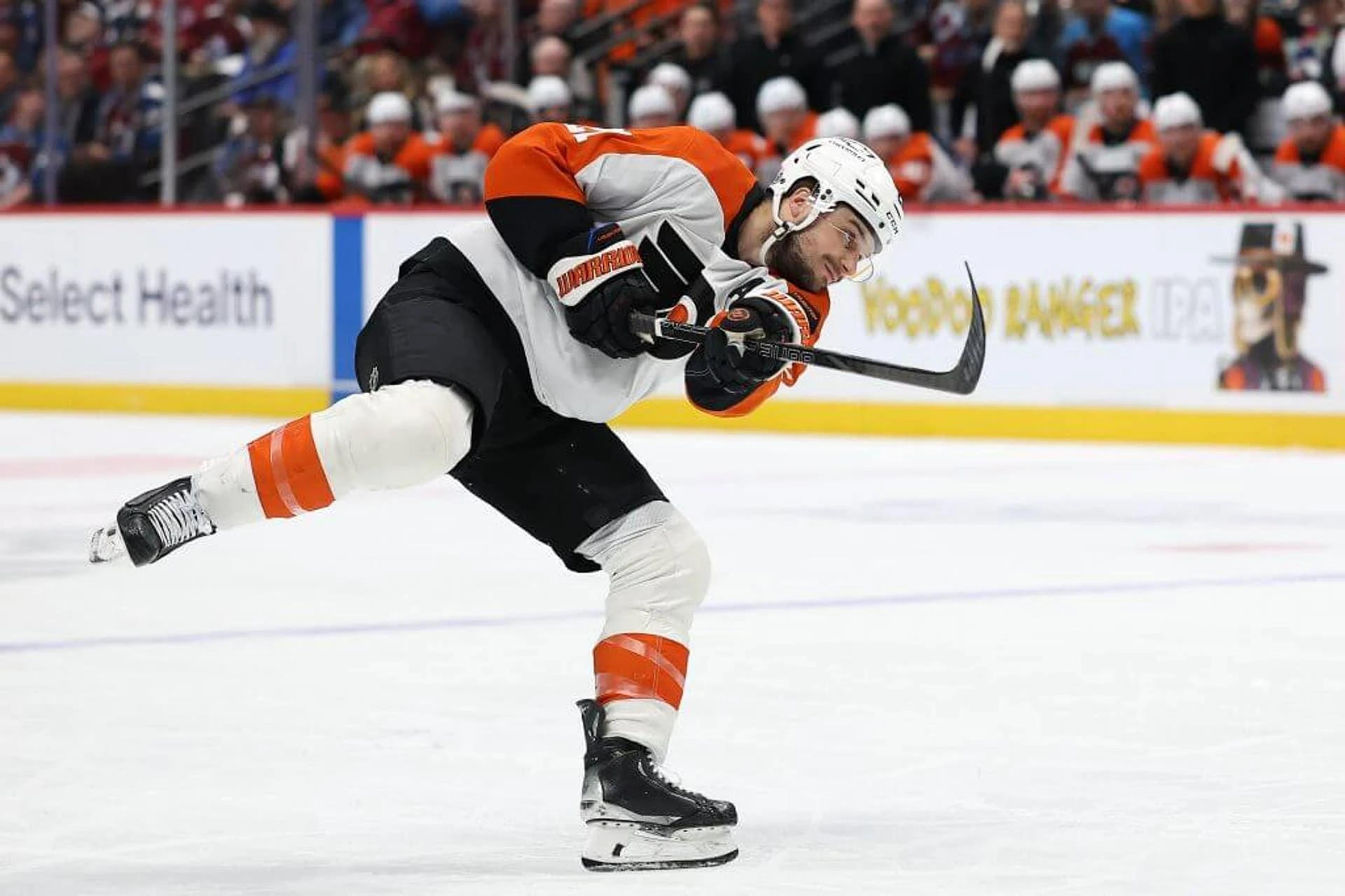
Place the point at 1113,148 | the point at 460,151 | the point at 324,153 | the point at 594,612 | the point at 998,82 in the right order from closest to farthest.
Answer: the point at 594,612, the point at 1113,148, the point at 998,82, the point at 460,151, the point at 324,153

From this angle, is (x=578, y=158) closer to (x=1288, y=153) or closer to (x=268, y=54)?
(x=1288, y=153)

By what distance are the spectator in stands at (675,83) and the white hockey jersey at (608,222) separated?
846cm

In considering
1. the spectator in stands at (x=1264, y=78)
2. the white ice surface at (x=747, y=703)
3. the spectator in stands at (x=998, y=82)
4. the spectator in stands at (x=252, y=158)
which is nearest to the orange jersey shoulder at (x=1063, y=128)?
the spectator in stands at (x=998, y=82)

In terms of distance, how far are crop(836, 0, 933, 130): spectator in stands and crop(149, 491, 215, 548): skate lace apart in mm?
8530

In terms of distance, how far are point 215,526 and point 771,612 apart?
8.58ft

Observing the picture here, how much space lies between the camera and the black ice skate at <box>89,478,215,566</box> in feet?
10.4

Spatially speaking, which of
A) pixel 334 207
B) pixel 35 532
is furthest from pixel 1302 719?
pixel 334 207

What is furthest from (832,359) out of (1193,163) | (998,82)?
(998,82)

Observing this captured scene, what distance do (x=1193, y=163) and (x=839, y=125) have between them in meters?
1.71

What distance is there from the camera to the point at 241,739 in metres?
4.12

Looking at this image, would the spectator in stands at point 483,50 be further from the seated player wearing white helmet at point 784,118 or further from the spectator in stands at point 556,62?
the seated player wearing white helmet at point 784,118

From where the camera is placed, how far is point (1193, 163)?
10.5m

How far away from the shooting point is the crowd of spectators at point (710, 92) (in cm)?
→ 1068

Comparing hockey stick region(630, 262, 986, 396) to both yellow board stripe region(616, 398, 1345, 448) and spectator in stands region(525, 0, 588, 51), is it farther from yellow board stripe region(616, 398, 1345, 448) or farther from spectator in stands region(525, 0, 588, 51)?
spectator in stands region(525, 0, 588, 51)
